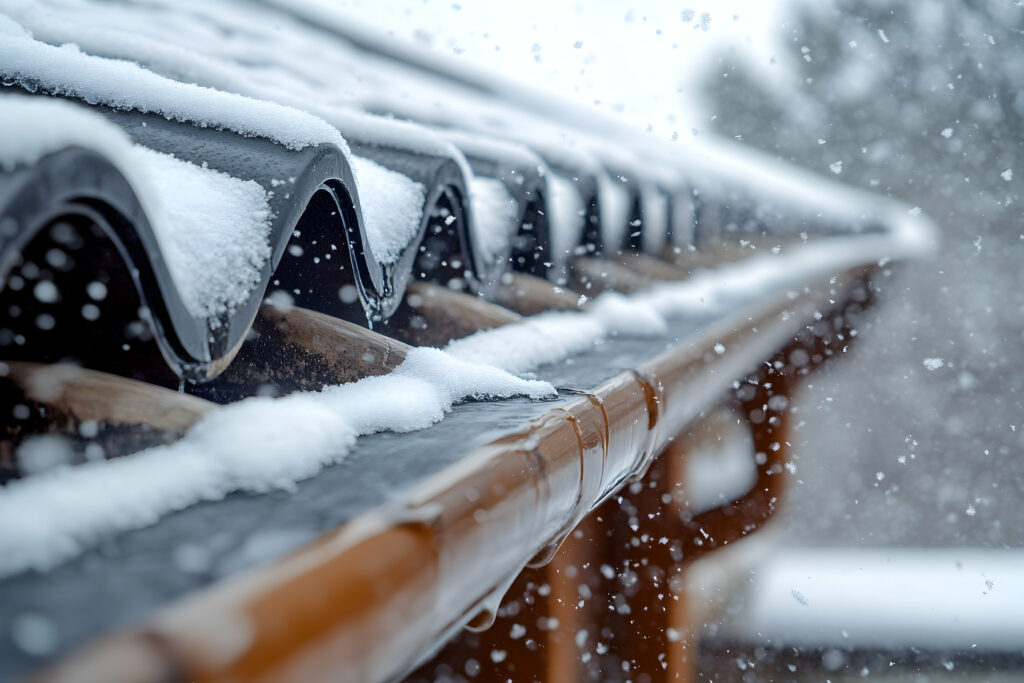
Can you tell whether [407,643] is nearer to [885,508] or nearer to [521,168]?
[521,168]

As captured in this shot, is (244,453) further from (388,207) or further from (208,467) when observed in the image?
(388,207)

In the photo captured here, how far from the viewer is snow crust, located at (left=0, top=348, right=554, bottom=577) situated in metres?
0.49

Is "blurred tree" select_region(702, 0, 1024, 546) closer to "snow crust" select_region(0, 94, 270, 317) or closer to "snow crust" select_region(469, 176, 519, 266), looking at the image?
"snow crust" select_region(469, 176, 519, 266)

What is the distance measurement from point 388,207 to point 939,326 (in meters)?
18.5

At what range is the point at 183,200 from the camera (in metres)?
0.81

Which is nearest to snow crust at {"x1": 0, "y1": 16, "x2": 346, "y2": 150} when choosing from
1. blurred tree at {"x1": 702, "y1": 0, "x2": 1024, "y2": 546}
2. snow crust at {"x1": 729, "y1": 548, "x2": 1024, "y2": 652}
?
snow crust at {"x1": 729, "y1": 548, "x2": 1024, "y2": 652}

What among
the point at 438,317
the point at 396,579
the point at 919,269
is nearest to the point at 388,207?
the point at 438,317

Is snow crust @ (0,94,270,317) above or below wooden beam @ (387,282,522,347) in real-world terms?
above

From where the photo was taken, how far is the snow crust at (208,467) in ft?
1.60

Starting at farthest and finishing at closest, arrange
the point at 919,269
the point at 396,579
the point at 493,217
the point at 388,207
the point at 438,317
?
the point at 919,269 < the point at 493,217 < the point at 438,317 < the point at 388,207 < the point at 396,579

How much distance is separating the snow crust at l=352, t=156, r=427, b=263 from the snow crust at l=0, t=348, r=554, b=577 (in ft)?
0.97

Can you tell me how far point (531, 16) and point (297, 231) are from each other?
7.95 ft

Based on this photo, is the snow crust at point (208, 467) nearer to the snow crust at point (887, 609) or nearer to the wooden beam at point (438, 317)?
the wooden beam at point (438, 317)

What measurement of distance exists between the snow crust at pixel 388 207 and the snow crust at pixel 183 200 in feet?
0.84
